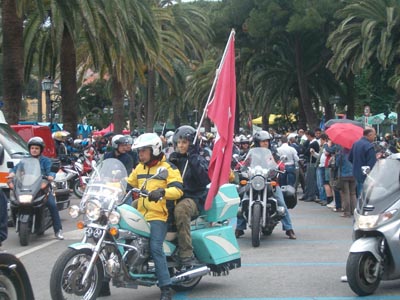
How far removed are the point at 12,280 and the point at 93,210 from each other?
1389 mm

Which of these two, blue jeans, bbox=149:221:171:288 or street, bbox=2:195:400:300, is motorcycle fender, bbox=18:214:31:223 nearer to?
street, bbox=2:195:400:300

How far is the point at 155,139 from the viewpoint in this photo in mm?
7082

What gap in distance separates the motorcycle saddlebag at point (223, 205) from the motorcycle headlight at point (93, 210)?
1641 millimetres

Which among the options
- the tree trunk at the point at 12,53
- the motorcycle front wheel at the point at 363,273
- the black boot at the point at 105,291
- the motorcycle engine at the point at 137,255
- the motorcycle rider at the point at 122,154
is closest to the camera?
the motorcycle engine at the point at 137,255

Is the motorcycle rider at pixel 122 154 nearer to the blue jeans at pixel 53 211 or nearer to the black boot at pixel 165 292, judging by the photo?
the blue jeans at pixel 53 211

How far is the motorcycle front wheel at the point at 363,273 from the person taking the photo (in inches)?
281

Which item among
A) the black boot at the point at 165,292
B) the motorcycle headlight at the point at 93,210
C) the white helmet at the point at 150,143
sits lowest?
the black boot at the point at 165,292

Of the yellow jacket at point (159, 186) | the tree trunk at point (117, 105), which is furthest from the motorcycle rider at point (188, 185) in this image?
the tree trunk at point (117, 105)

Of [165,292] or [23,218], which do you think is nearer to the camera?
[165,292]

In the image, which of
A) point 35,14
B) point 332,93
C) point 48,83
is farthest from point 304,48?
point 35,14

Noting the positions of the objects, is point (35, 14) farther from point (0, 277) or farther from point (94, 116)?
point (94, 116)

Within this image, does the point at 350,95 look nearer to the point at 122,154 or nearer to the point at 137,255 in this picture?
the point at 122,154

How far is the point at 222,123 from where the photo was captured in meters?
7.77

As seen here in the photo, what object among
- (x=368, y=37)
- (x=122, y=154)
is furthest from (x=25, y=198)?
(x=368, y=37)
